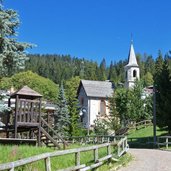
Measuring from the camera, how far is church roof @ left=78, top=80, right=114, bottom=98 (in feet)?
243

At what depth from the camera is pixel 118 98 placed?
56.0 m

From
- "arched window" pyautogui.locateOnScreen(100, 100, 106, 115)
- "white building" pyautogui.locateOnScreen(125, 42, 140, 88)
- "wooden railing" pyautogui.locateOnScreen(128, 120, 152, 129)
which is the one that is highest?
"white building" pyautogui.locateOnScreen(125, 42, 140, 88)

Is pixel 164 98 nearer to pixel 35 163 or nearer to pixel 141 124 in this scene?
pixel 35 163

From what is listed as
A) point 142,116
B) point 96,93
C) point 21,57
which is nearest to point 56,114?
point 142,116

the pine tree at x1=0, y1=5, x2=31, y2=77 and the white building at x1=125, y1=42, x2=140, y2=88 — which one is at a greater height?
the white building at x1=125, y1=42, x2=140, y2=88

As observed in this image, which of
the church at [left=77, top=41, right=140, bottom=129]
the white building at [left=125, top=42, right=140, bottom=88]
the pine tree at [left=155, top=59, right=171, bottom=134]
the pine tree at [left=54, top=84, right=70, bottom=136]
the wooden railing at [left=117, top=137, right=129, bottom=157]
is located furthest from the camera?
the white building at [left=125, top=42, right=140, bottom=88]

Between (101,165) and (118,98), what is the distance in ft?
134

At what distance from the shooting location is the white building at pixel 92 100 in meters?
72.9

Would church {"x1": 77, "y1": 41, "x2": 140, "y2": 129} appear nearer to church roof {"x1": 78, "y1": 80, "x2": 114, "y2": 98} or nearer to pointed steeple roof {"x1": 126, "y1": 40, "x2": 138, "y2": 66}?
church roof {"x1": 78, "y1": 80, "x2": 114, "y2": 98}

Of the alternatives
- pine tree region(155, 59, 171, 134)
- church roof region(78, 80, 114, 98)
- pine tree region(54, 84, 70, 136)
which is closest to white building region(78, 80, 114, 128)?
church roof region(78, 80, 114, 98)

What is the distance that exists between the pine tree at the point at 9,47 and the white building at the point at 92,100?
5610cm

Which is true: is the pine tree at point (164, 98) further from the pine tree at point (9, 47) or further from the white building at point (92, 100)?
the white building at point (92, 100)

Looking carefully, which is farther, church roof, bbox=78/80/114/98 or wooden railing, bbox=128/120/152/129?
church roof, bbox=78/80/114/98

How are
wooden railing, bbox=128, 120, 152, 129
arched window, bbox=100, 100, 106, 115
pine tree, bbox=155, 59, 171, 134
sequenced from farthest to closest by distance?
arched window, bbox=100, 100, 106, 115 → wooden railing, bbox=128, 120, 152, 129 → pine tree, bbox=155, 59, 171, 134
